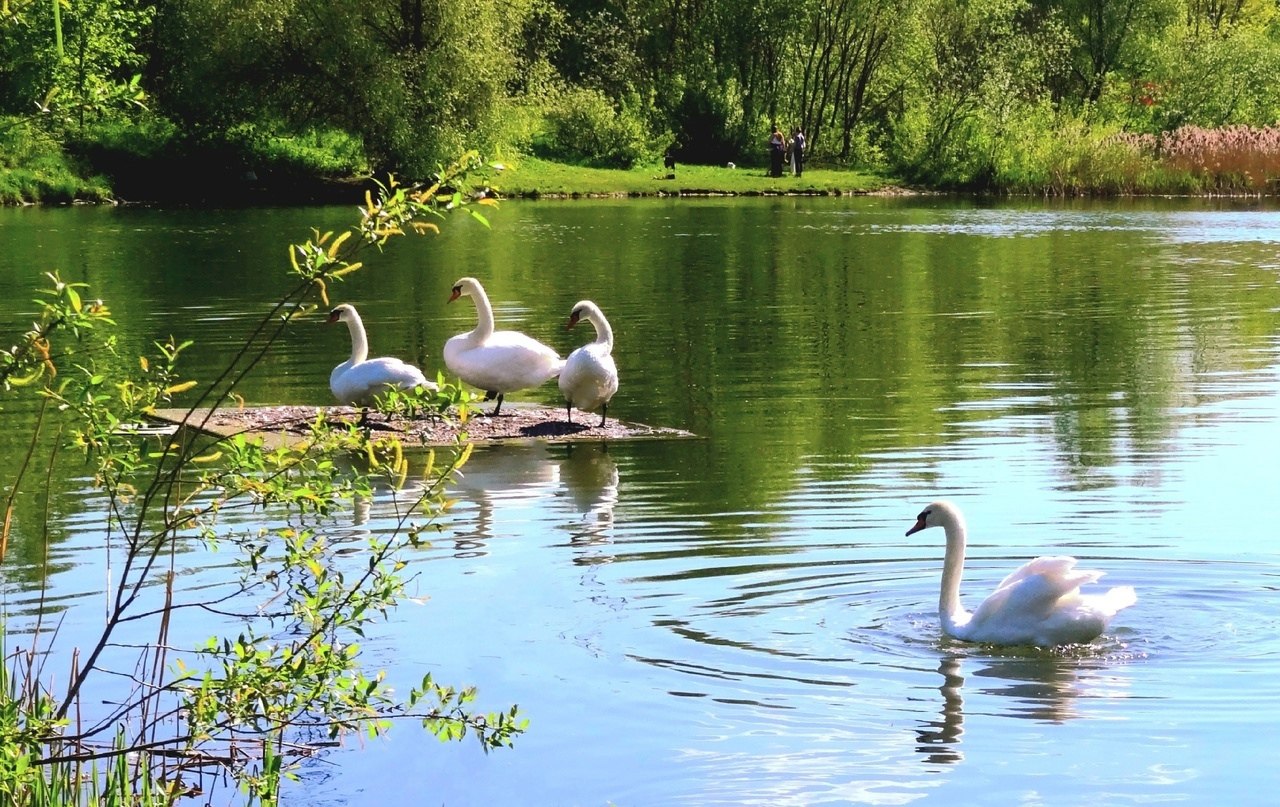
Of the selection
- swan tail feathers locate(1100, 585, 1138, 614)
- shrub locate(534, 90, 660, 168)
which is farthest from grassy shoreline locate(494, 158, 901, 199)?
swan tail feathers locate(1100, 585, 1138, 614)

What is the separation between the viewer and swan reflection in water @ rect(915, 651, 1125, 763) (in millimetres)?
8211

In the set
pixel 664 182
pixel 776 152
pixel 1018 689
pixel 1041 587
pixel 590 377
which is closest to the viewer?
pixel 1018 689

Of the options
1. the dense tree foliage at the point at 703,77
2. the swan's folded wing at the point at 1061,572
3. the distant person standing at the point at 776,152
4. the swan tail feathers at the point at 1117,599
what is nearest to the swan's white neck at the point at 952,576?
the swan's folded wing at the point at 1061,572

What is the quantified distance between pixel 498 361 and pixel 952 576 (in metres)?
7.66

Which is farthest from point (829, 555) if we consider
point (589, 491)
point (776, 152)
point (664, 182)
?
point (776, 152)

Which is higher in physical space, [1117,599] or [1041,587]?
[1041,587]

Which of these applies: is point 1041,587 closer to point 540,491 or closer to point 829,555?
point 829,555

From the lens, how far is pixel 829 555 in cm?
1159

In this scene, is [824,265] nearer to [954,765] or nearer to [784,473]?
[784,473]

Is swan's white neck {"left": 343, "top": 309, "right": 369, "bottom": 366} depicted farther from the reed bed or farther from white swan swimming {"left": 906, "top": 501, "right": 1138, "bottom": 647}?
the reed bed

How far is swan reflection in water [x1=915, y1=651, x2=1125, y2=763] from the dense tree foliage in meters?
47.1

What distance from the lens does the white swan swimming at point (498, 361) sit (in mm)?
16906

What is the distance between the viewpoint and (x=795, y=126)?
76.4 m

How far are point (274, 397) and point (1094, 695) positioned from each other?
1142cm
